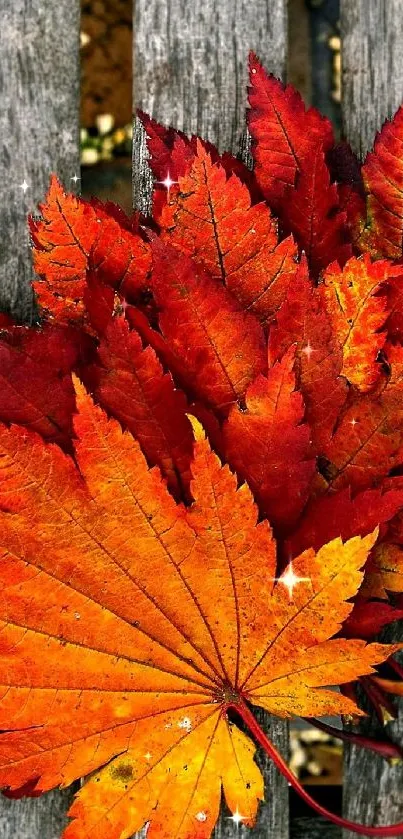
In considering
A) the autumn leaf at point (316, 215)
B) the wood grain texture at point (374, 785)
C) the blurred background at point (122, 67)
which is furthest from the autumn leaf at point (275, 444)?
the blurred background at point (122, 67)

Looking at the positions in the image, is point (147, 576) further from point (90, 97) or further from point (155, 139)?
point (90, 97)

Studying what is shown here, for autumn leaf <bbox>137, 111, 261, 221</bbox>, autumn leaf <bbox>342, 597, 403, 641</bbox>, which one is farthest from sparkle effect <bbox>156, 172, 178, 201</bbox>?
autumn leaf <bbox>342, 597, 403, 641</bbox>

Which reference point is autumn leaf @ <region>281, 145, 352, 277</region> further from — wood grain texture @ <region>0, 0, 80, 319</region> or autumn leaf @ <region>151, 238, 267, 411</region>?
wood grain texture @ <region>0, 0, 80, 319</region>

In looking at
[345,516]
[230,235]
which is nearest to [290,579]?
[345,516]

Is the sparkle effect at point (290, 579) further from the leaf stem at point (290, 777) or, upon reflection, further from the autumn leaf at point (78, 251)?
the autumn leaf at point (78, 251)

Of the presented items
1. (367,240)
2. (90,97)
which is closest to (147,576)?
(367,240)

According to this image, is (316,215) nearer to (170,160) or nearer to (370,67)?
(170,160)
